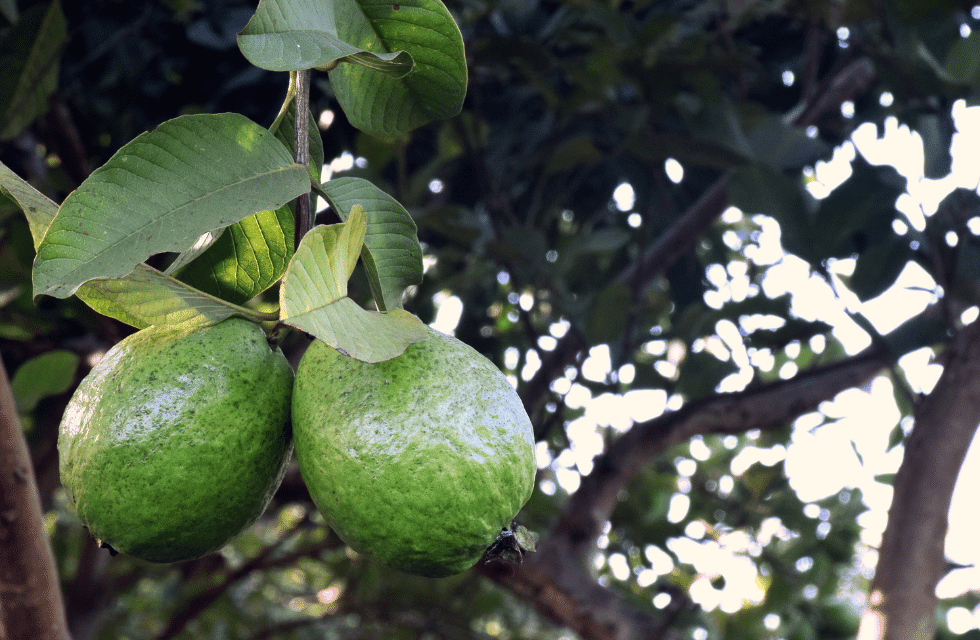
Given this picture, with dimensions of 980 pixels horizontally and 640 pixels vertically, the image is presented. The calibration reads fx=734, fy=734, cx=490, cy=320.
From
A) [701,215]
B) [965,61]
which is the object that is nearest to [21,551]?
[701,215]

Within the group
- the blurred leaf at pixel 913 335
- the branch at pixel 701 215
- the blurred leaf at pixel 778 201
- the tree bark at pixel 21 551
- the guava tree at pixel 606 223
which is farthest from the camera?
the branch at pixel 701 215

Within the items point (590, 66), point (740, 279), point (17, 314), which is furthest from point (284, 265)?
point (740, 279)

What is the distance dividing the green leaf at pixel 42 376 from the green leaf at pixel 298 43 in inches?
36.8

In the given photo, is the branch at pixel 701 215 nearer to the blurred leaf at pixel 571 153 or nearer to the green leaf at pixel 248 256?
the blurred leaf at pixel 571 153

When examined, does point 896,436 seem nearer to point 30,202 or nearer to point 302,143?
point 302,143

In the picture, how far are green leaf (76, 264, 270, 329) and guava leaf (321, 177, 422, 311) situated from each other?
152mm

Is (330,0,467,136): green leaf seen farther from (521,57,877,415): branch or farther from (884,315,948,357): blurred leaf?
(884,315,948,357): blurred leaf

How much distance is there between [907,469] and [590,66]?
1161 mm

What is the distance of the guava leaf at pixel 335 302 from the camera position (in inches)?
20.4

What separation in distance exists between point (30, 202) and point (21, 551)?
0.66 meters

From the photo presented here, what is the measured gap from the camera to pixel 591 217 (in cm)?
231

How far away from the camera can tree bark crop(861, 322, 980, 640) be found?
5.14ft

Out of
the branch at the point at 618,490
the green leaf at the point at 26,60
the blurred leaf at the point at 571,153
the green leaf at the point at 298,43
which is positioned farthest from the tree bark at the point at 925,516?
the green leaf at the point at 26,60

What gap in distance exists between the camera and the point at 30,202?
597mm
